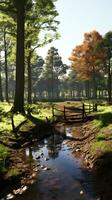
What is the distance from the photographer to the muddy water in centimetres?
1205

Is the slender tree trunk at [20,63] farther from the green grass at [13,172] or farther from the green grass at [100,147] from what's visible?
the green grass at [13,172]

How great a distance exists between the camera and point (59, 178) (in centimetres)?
1405

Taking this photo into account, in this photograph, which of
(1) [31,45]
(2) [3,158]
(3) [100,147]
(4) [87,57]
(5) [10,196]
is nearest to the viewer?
(5) [10,196]

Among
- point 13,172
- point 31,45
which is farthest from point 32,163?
point 31,45

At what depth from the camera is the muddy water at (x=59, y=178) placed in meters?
12.0

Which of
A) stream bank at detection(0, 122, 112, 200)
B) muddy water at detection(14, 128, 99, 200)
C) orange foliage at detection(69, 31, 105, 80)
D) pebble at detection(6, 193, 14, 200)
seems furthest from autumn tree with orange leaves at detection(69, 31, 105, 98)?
pebble at detection(6, 193, 14, 200)

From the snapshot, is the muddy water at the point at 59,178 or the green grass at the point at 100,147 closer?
the muddy water at the point at 59,178

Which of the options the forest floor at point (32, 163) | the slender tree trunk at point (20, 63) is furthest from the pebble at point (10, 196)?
the slender tree trunk at point (20, 63)

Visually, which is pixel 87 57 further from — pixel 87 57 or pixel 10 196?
pixel 10 196

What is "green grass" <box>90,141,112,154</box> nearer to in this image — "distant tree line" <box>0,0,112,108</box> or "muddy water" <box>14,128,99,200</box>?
"muddy water" <box>14,128,99,200</box>

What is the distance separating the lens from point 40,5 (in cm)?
3562

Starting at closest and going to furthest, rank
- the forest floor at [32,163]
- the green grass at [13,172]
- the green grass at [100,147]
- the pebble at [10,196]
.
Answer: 1. the pebble at [10,196]
2. the forest floor at [32,163]
3. the green grass at [13,172]
4. the green grass at [100,147]

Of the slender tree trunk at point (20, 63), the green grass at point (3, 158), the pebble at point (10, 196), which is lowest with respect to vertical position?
the pebble at point (10, 196)

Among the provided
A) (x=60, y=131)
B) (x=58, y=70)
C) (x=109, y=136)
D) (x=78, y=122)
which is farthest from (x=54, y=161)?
(x=58, y=70)
